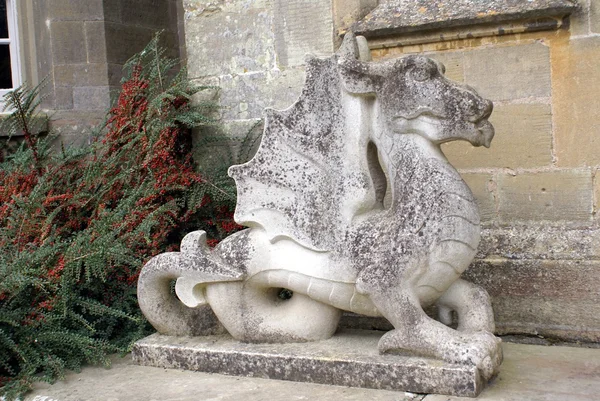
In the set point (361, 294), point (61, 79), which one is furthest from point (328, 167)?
point (61, 79)

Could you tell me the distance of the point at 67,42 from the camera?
5684 millimetres

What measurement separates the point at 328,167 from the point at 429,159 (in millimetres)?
421

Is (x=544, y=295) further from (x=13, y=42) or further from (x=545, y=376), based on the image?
(x=13, y=42)

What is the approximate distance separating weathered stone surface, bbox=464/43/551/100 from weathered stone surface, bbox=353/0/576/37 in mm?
167

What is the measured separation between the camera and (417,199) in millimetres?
2713

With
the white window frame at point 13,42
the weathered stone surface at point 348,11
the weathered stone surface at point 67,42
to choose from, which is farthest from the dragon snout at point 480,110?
the white window frame at point 13,42

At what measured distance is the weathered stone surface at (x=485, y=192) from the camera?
3510 millimetres

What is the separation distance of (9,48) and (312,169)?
4.00 m

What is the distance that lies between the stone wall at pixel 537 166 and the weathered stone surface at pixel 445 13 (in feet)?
0.28

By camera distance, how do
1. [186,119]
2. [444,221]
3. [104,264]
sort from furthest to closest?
[186,119], [104,264], [444,221]

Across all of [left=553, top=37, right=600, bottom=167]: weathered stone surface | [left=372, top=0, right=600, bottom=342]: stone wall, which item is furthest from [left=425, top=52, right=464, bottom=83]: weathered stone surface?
[left=553, top=37, right=600, bottom=167]: weathered stone surface

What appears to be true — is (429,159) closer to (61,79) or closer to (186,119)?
(186,119)

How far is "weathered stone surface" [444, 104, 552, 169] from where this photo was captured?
3.39m

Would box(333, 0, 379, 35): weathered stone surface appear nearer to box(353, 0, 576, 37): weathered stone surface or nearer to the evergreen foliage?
box(353, 0, 576, 37): weathered stone surface
